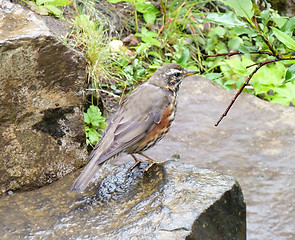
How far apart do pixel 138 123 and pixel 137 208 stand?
91 centimetres

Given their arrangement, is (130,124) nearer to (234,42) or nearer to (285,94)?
(285,94)

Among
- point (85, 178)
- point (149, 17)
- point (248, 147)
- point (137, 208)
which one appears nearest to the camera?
point (137, 208)

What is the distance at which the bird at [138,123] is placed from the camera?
4.17 meters

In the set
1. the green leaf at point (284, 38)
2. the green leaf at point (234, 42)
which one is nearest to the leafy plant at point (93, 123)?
the green leaf at point (234, 42)

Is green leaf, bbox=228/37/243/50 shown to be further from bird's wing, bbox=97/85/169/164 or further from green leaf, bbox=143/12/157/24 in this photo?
bird's wing, bbox=97/85/169/164

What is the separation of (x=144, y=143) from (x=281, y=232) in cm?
162

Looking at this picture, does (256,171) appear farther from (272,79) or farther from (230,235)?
(272,79)

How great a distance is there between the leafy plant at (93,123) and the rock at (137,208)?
1316 millimetres

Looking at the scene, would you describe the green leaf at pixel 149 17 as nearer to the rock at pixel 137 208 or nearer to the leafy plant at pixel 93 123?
the leafy plant at pixel 93 123

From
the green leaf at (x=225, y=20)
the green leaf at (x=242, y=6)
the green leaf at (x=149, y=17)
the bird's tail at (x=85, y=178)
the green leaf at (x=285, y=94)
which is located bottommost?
the green leaf at (x=285, y=94)

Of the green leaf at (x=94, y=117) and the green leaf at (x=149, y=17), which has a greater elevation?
the green leaf at (x=149, y=17)

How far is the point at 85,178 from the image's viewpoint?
12.7 ft

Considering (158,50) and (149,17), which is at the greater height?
(149,17)

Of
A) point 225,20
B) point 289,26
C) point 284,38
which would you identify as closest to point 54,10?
point 225,20
